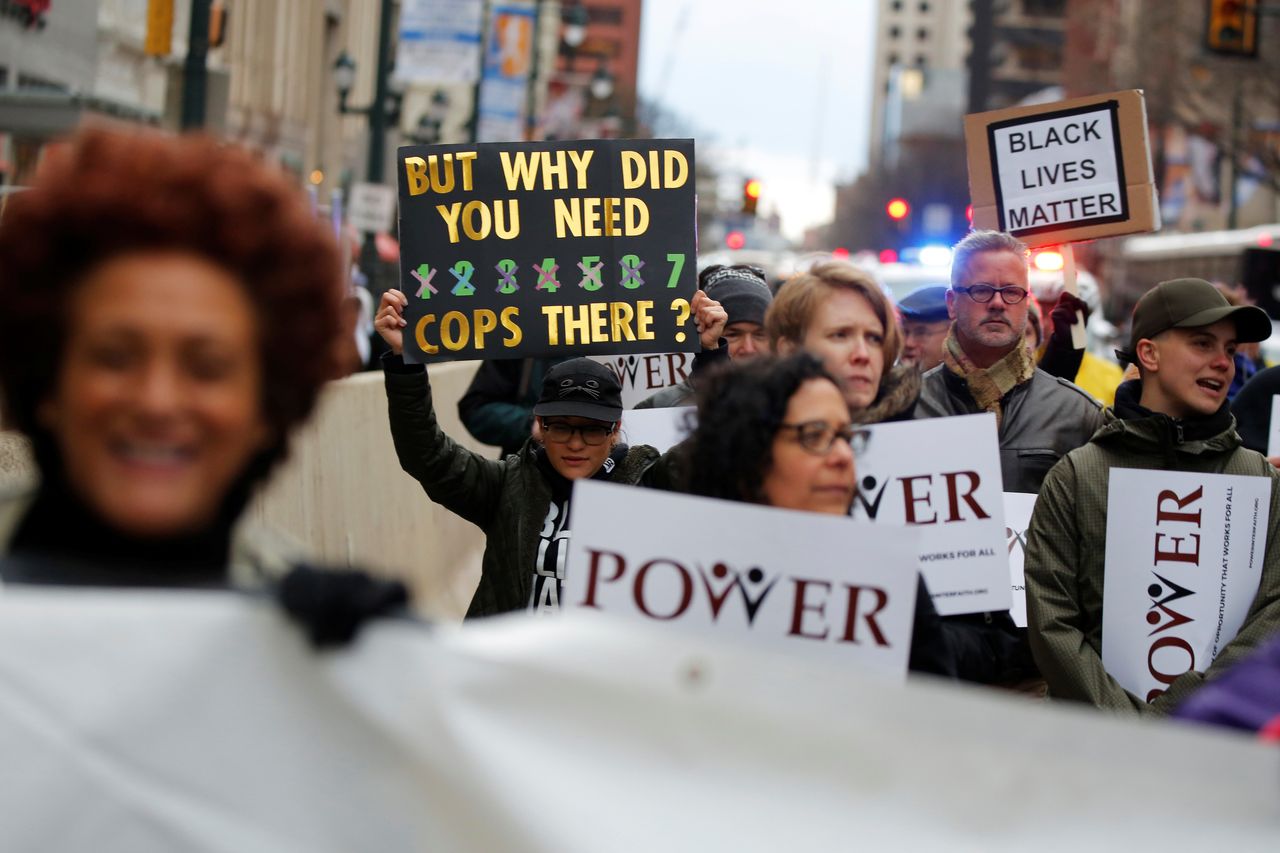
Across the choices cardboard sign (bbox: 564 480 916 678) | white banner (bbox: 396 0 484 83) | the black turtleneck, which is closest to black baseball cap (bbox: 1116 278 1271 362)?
the black turtleneck

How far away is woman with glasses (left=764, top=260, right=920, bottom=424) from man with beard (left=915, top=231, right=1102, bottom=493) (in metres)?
1.35

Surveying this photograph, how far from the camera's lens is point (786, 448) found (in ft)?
11.6

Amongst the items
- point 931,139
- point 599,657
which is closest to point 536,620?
point 599,657

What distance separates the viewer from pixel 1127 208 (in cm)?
804

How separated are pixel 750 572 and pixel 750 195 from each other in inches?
1143

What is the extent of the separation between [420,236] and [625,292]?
713 millimetres

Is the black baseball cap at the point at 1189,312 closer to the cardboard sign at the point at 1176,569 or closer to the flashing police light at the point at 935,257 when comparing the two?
the cardboard sign at the point at 1176,569

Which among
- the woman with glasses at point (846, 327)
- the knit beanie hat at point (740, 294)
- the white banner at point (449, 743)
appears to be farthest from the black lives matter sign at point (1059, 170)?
the white banner at point (449, 743)

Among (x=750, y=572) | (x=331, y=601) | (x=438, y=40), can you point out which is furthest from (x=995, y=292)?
(x=438, y=40)

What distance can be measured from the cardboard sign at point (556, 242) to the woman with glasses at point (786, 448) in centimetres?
241

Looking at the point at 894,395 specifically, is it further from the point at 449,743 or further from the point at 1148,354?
the point at 449,743

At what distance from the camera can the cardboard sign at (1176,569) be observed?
5.14m

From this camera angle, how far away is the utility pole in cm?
1452

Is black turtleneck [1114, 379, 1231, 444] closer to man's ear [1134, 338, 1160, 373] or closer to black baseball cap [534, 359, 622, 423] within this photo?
man's ear [1134, 338, 1160, 373]
